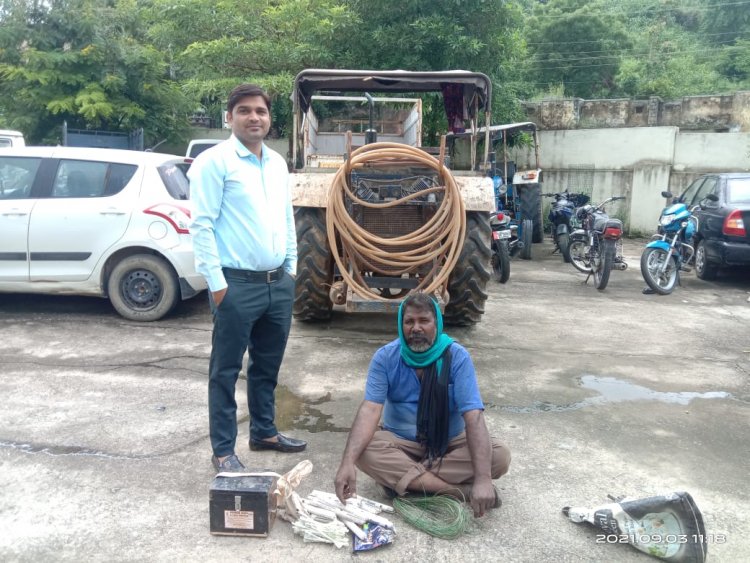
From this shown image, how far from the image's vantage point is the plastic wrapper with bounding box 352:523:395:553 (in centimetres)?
264

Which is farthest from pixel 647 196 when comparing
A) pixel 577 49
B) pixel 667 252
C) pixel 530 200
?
pixel 577 49

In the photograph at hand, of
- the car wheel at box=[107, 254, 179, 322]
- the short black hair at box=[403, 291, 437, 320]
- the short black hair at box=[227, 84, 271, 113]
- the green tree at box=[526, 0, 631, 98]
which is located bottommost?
the car wheel at box=[107, 254, 179, 322]

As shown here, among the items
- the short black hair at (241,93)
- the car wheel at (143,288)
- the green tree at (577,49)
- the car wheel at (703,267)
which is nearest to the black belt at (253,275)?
Answer: the short black hair at (241,93)

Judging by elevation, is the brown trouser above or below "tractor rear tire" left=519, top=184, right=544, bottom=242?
below

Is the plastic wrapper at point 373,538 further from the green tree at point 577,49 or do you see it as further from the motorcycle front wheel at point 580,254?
the green tree at point 577,49

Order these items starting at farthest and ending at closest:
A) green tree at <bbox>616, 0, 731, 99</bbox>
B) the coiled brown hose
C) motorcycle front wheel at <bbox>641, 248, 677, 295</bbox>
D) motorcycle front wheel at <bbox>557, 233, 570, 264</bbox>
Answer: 1. green tree at <bbox>616, 0, 731, 99</bbox>
2. motorcycle front wheel at <bbox>557, 233, 570, 264</bbox>
3. motorcycle front wheel at <bbox>641, 248, 677, 295</bbox>
4. the coiled brown hose

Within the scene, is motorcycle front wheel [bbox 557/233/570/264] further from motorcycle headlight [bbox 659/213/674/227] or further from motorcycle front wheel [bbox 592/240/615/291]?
motorcycle headlight [bbox 659/213/674/227]

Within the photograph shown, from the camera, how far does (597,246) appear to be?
871 cm

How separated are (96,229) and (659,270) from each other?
6.50m

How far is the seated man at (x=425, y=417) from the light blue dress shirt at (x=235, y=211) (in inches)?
30.5

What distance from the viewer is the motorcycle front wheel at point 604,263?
8055 millimetres

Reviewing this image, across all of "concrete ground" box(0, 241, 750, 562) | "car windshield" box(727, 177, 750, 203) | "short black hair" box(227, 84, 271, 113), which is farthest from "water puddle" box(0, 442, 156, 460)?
"car windshield" box(727, 177, 750, 203)

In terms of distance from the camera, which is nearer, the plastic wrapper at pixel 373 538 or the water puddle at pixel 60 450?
the plastic wrapper at pixel 373 538

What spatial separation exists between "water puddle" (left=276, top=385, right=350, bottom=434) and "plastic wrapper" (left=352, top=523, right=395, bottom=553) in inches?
46.1
